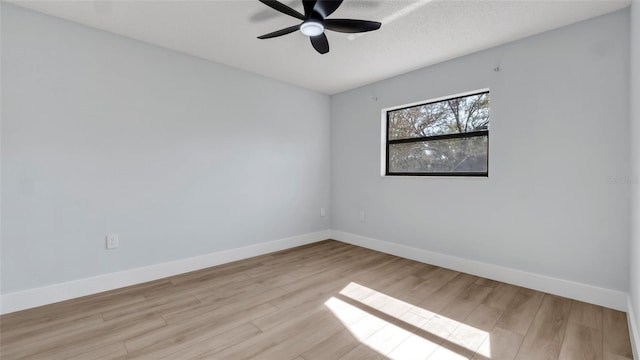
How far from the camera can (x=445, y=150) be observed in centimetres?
330

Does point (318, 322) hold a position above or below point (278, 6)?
below

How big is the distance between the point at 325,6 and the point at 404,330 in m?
2.32

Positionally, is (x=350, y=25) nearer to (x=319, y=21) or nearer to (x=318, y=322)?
(x=319, y=21)

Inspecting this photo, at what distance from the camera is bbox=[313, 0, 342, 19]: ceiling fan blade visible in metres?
1.80

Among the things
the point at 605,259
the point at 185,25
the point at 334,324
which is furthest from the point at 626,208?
the point at 185,25

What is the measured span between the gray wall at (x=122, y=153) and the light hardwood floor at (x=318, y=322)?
0.49 metres

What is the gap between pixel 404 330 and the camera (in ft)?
6.29

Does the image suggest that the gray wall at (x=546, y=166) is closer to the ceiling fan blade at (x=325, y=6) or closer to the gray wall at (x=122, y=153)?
the ceiling fan blade at (x=325, y=6)

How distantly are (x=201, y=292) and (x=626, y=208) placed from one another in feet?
11.9

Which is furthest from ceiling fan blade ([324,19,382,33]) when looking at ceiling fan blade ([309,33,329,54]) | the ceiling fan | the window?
the window

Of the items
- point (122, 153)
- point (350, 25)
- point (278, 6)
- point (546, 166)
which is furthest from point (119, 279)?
point (546, 166)

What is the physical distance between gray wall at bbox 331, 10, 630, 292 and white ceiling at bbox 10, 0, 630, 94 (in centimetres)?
24

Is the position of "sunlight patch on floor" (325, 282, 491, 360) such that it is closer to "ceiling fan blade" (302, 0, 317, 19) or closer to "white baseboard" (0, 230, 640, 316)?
"white baseboard" (0, 230, 640, 316)

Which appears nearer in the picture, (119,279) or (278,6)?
(278,6)
